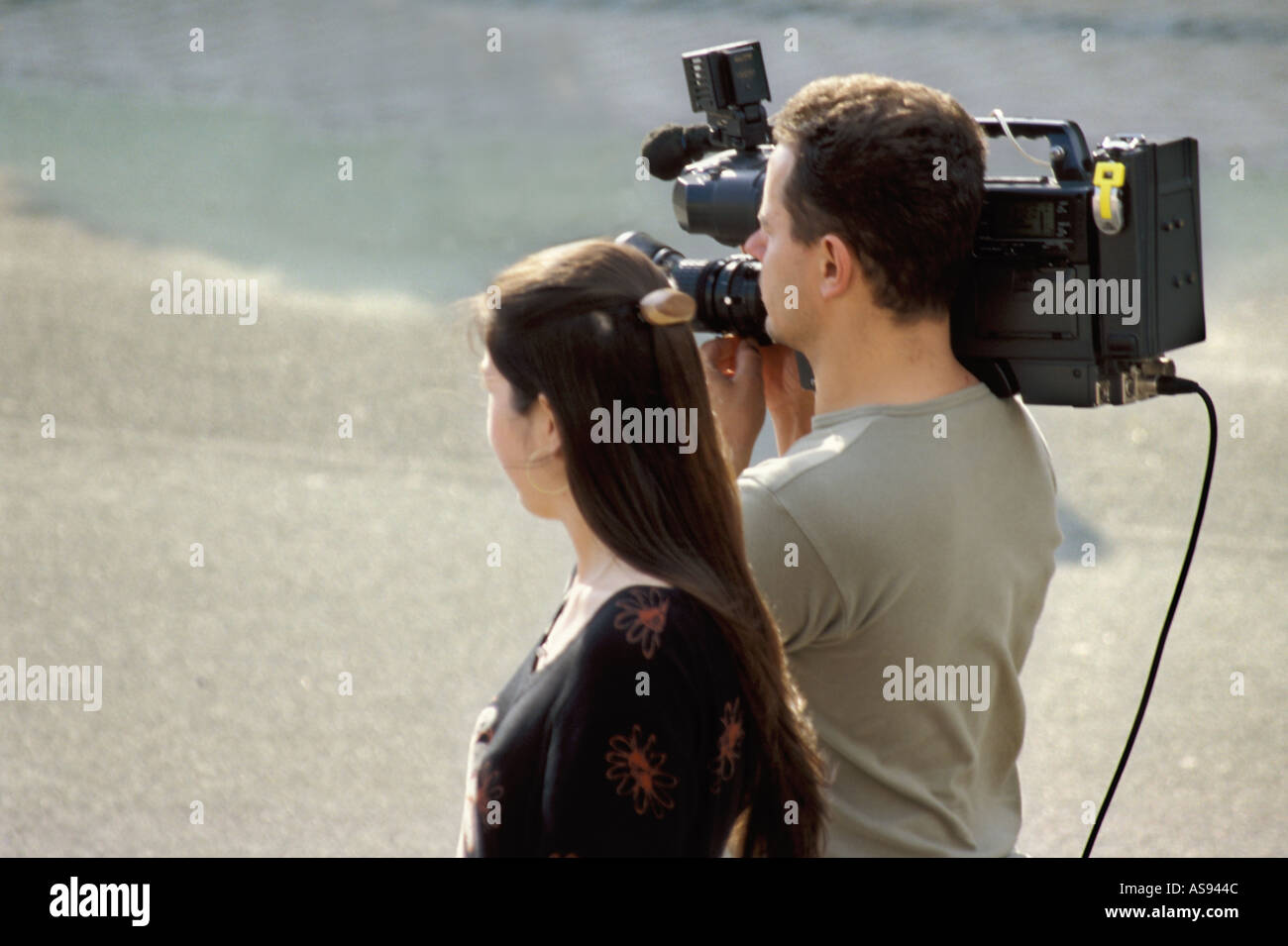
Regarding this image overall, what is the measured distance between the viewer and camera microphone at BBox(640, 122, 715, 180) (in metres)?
2.91

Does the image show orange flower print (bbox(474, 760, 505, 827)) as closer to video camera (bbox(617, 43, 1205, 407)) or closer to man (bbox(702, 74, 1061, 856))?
man (bbox(702, 74, 1061, 856))

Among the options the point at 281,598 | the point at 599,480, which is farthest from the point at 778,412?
the point at 281,598

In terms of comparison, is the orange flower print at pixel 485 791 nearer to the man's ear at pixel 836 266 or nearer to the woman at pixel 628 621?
the woman at pixel 628 621

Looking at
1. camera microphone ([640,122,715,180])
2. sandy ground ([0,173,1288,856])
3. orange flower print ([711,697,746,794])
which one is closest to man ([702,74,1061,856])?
orange flower print ([711,697,746,794])

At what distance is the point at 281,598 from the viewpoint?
544 cm

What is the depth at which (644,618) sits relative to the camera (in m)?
1.78

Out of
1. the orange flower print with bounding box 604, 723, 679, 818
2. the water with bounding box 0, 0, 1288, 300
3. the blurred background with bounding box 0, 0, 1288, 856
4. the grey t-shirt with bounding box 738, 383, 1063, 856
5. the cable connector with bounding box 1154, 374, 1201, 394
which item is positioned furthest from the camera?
the water with bounding box 0, 0, 1288, 300

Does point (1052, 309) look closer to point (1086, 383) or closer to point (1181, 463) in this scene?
point (1086, 383)

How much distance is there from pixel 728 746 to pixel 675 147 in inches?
55.0

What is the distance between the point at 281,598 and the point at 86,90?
8096 millimetres

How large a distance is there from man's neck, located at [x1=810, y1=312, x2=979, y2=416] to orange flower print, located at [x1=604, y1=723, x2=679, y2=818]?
28.4 inches

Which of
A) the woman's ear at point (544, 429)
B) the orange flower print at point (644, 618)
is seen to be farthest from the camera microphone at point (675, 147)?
the orange flower print at point (644, 618)

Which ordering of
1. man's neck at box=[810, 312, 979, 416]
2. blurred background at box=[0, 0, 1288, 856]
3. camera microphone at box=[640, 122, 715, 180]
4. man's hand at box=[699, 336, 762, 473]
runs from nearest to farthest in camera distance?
man's neck at box=[810, 312, 979, 416]
man's hand at box=[699, 336, 762, 473]
camera microphone at box=[640, 122, 715, 180]
blurred background at box=[0, 0, 1288, 856]

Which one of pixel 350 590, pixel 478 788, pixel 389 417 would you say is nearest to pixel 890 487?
pixel 478 788
